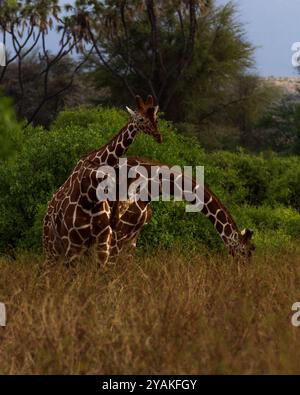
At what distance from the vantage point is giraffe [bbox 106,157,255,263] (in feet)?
28.9

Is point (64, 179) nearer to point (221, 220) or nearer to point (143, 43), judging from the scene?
point (221, 220)

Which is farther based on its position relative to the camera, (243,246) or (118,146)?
(243,246)

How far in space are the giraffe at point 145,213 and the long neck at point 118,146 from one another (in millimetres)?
209

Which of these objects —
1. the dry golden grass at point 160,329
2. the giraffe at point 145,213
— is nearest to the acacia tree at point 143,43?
the giraffe at point 145,213

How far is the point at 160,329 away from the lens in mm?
5551

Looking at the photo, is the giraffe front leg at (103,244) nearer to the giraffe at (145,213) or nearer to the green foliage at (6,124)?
the giraffe at (145,213)

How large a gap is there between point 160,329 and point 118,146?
135 inches

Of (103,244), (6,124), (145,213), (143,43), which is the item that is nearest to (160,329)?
(6,124)

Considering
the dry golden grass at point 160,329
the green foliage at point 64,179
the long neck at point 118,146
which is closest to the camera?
the dry golden grass at point 160,329

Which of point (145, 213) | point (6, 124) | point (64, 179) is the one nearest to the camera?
point (6, 124)

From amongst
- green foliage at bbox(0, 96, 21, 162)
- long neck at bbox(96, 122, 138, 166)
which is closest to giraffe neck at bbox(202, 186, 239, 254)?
long neck at bbox(96, 122, 138, 166)

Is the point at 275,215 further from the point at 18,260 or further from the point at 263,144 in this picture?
the point at 263,144

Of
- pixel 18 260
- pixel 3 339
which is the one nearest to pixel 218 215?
pixel 18 260

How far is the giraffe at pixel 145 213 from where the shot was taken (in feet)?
28.9
